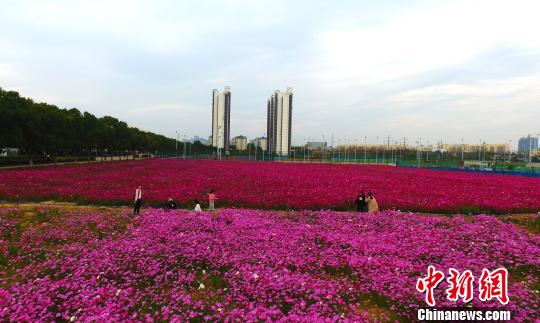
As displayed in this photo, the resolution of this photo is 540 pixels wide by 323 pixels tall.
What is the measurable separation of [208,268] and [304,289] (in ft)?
9.09

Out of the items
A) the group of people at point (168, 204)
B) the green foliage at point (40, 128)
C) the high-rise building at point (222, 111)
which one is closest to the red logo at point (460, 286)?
the group of people at point (168, 204)

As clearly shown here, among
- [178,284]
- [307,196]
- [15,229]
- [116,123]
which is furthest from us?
[116,123]

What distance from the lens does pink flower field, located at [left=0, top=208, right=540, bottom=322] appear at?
253 inches

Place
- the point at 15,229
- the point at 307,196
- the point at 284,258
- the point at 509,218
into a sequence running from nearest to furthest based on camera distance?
the point at 284,258, the point at 15,229, the point at 509,218, the point at 307,196

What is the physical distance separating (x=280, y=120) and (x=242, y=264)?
465 ft

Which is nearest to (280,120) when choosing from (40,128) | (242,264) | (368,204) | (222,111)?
(222,111)

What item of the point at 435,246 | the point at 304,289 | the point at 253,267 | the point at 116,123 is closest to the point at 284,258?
the point at 253,267

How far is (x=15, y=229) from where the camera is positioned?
11555 millimetres

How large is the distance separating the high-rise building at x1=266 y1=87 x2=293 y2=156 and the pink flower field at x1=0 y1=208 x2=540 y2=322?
128 metres

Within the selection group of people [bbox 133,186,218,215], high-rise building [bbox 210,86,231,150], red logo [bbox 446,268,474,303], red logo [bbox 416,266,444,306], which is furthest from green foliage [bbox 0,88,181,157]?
high-rise building [bbox 210,86,231,150]

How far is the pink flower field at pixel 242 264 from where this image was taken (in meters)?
6.43

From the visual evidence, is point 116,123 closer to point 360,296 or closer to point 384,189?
point 384,189

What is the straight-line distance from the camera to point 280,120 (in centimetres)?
14825

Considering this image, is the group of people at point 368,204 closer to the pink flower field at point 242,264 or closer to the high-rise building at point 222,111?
the pink flower field at point 242,264
